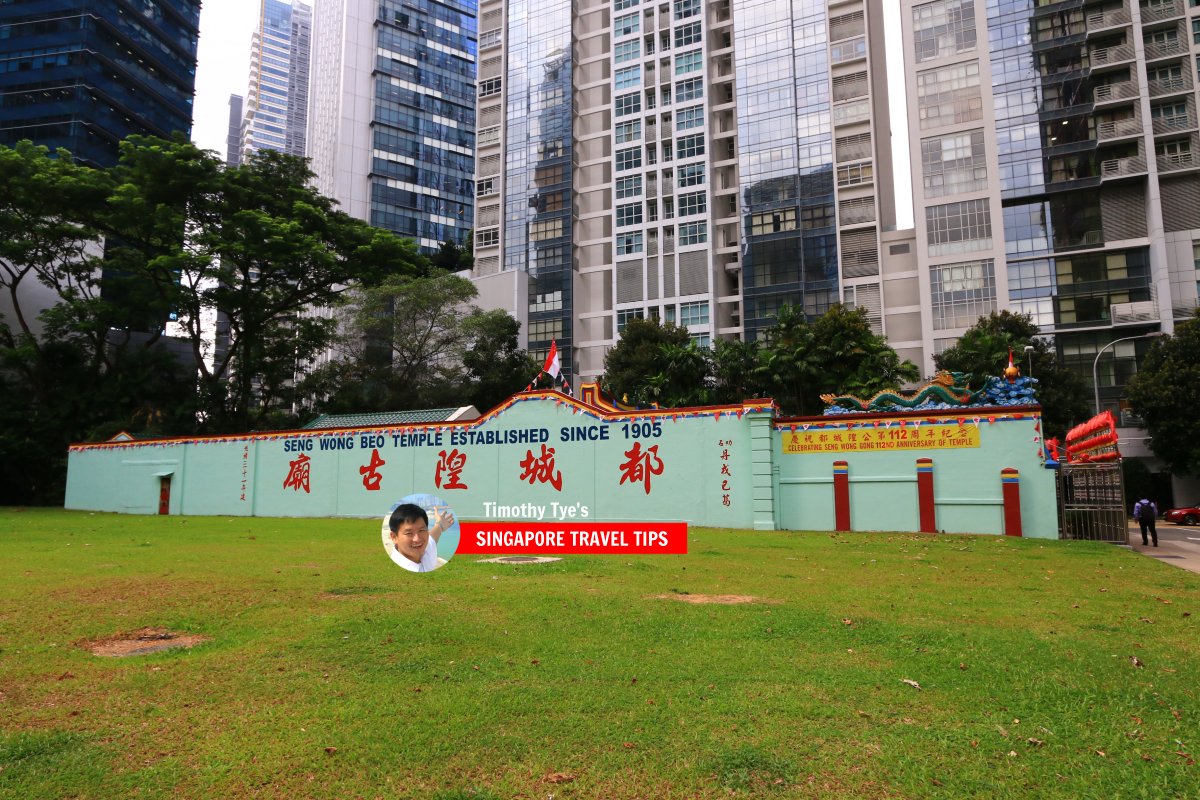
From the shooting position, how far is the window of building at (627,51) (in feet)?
216

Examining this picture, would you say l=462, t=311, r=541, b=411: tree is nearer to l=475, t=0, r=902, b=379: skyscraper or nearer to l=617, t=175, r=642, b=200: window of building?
l=475, t=0, r=902, b=379: skyscraper

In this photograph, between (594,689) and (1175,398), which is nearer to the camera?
(594,689)

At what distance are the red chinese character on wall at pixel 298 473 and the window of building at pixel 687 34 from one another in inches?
2090

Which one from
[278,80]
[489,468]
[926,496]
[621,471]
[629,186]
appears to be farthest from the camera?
[278,80]

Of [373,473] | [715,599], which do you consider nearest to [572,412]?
[373,473]

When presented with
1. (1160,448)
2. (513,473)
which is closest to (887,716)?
(513,473)

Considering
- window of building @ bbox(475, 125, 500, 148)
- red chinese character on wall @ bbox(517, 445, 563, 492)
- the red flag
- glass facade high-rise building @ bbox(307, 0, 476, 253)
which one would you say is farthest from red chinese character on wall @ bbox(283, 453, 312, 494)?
glass facade high-rise building @ bbox(307, 0, 476, 253)

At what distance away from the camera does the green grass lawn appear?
386 centimetres

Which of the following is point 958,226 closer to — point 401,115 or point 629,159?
point 629,159

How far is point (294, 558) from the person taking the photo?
41.2 ft

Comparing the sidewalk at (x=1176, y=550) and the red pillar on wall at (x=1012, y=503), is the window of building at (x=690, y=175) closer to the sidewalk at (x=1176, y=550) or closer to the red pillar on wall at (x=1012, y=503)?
the sidewalk at (x=1176, y=550)

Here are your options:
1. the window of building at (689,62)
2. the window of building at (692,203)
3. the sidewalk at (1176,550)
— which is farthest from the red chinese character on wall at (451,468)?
the window of building at (689,62)

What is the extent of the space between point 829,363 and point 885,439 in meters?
22.8

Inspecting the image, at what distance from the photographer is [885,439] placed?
18844mm
